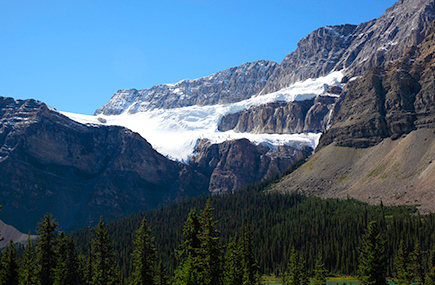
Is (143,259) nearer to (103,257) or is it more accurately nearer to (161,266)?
(161,266)

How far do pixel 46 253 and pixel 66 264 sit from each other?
6899 millimetres

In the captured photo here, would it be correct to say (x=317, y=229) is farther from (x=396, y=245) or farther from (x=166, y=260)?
→ (x=166, y=260)

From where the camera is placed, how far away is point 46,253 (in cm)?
5431

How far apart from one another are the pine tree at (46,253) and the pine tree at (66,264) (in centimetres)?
276

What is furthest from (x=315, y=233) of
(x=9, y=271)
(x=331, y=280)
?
(x=9, y=271)

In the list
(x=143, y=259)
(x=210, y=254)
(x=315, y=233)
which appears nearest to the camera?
(x=210, y=254)

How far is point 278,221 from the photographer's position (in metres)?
184

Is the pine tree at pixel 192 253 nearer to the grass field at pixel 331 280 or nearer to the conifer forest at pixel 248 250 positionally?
the conifer forest at pixel 248 250

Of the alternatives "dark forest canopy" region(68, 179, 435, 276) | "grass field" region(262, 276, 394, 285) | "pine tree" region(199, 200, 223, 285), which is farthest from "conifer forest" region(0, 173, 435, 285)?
"grass field" region(262, 276, 394, 285)

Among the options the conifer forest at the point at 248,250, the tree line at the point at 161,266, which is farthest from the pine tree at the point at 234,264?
Answer: the conifer forest at the point at 248,250

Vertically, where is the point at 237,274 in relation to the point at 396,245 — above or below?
below

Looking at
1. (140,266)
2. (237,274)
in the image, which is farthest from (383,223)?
(140,266)

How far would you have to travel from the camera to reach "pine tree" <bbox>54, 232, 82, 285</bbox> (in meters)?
58.2

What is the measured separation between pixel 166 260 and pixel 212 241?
370ft
